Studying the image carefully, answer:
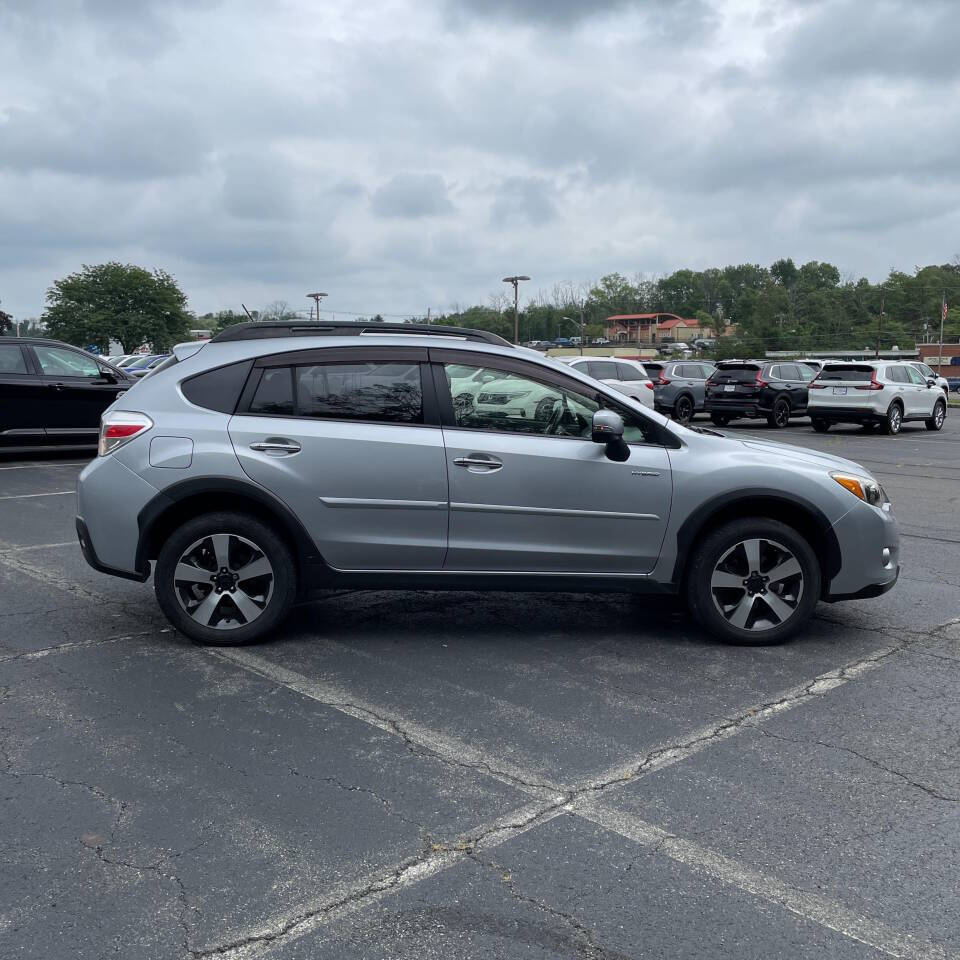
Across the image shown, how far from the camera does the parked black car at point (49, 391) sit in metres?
14.5

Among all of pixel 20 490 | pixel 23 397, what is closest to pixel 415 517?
pixel 20 490

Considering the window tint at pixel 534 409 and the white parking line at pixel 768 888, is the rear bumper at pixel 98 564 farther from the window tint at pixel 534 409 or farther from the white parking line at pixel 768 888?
the white parking line at pixel 768 888

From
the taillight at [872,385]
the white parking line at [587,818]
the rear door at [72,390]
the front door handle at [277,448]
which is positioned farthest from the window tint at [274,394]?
the taillight at [872,385]

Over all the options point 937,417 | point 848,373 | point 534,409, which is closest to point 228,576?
point 534,409

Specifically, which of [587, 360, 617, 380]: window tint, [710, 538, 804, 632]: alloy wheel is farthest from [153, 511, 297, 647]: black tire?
[587, 360, 617, 380]: window tint

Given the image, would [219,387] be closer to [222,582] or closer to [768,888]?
[222,582]

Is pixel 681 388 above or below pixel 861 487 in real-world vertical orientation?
above

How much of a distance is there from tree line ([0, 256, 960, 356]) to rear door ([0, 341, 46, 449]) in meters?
32.1

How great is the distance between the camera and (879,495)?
5688 mm

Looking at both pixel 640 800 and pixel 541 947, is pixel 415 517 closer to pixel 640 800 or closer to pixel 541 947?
pixel 640 800

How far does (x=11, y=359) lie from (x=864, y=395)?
17788mm

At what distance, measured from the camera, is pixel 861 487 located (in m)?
5.60

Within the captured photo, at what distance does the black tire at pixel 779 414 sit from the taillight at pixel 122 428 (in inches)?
840

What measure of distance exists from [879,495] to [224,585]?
3.76 meters
